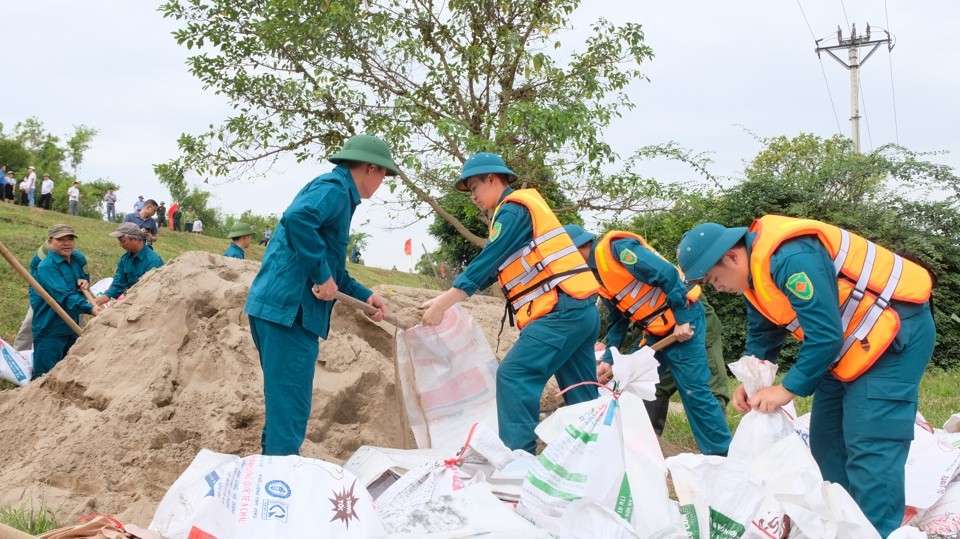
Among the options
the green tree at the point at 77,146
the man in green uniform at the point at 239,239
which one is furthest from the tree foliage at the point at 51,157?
the man in green uniform at the point at 239,239

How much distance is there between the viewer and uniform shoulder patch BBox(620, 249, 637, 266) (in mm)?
5055

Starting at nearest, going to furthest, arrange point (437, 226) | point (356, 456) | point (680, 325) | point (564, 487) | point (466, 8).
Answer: point (564, 487) → point (356, 456) → point (680, 325) → point (466, 8) → point (437, 226)

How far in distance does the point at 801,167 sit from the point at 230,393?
9.79m

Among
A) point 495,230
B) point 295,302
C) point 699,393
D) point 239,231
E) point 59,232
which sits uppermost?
point 239,231

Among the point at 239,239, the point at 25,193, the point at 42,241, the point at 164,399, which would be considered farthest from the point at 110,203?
the point at 164,399

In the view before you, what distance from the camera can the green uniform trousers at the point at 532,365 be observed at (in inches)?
162

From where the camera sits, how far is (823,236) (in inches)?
125

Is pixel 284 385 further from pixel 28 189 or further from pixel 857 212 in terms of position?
pixel 28 189

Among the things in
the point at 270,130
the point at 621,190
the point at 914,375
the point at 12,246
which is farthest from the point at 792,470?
the point at 12,246

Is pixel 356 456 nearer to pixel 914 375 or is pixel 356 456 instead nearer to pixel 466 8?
pixel 914 375

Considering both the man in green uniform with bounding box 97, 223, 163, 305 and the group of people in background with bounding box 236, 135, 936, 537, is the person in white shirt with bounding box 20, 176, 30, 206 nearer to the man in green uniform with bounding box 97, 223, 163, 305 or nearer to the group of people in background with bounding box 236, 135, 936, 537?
the man in green uniform with bounding box 97, 223, 163, 305

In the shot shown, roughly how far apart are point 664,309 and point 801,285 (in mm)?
2247

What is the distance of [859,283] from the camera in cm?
316

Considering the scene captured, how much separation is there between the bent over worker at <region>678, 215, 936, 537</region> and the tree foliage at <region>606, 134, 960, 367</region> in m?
6.89
